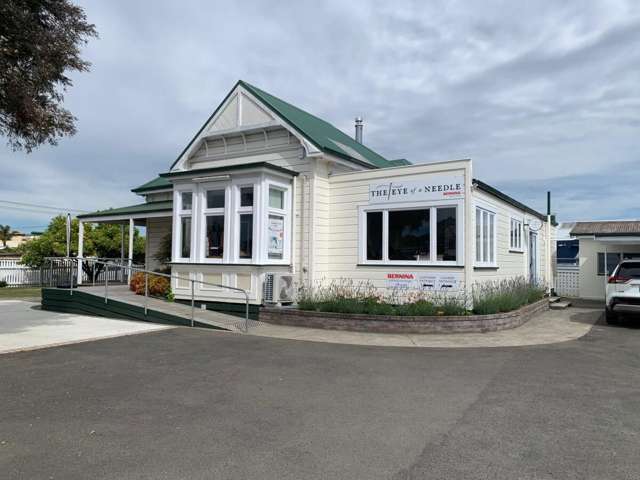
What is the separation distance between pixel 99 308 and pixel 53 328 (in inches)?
111

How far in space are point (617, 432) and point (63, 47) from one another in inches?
455

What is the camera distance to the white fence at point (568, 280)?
21688mm

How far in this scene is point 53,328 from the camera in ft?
36.9

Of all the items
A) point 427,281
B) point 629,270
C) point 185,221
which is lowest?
point 427,281

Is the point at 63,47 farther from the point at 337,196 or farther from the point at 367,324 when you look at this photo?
the point at 367,324

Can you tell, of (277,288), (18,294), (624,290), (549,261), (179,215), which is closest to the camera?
(624,290)

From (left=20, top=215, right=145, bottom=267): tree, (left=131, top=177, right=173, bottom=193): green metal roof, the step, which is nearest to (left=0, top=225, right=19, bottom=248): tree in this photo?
(left=20, top=215, right=145, bottom=267): tree

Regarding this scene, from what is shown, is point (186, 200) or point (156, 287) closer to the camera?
point (186, 200)

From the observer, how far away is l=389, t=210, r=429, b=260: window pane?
12547 millimetres

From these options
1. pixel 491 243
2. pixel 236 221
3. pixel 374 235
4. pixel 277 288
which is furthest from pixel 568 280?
pixel 236 221

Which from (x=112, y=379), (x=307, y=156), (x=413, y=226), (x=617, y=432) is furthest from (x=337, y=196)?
(x=617, y=432)

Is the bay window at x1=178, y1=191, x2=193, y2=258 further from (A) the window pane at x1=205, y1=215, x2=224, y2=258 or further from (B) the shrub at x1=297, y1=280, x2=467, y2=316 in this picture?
(B) the shrub at x1=297, y1=280, x2=467, y2=316

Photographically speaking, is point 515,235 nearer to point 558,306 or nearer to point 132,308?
point 558,306

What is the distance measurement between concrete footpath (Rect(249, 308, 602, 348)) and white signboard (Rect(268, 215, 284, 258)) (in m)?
2.05
